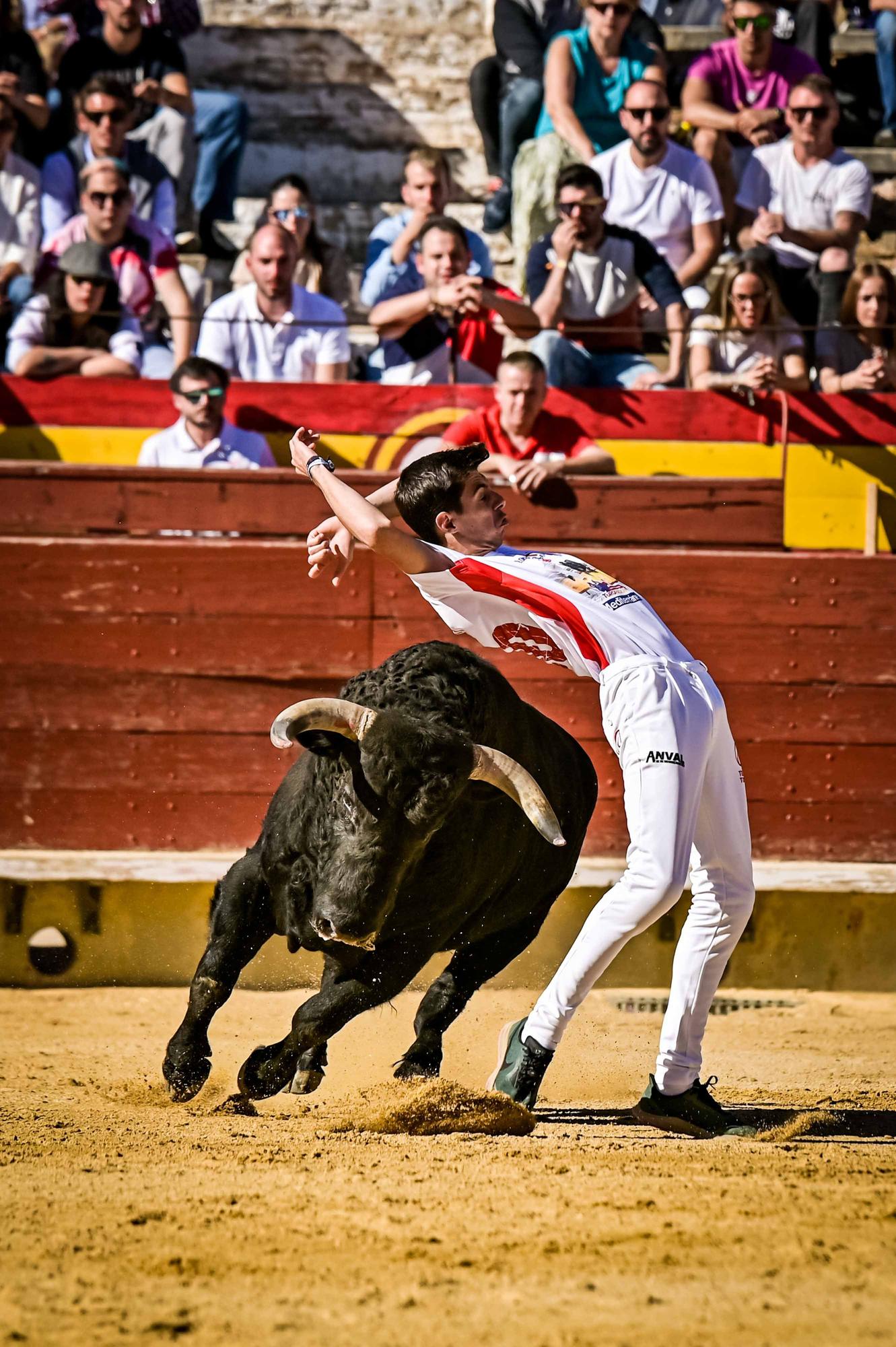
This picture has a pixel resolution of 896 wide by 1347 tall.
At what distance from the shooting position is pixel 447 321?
259 inches

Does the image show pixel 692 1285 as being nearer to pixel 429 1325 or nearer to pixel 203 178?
pixel 429 1325

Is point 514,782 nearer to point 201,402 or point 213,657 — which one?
point 213,657

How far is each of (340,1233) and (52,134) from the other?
6780mm

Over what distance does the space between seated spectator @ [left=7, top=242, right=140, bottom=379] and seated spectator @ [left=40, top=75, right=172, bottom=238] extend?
2.65ft

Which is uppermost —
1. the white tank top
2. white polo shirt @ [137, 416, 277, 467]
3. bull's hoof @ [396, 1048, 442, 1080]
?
the white tank top

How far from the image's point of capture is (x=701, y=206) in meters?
7.33

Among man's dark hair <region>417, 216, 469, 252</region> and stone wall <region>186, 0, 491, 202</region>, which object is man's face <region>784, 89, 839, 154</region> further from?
stone wall <region>186, 0, 491, 202</region>

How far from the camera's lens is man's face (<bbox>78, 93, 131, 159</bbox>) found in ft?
24.4

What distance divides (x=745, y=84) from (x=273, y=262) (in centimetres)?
316

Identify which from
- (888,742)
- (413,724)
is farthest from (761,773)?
(413,724)

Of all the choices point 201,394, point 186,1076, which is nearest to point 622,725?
point 186,1076

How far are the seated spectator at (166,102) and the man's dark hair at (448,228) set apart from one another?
2.14 metres

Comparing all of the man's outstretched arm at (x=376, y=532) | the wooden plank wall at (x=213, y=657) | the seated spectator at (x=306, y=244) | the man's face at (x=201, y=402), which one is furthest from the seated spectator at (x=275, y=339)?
the man's outstretched arm at (x=376, y=532)

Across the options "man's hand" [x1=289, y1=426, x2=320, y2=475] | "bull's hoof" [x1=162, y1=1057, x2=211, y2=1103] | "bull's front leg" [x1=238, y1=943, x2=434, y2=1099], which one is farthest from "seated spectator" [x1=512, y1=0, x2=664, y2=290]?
"bull's hoof" [x1=162, y1=1057, x2=211, y2=1103]
